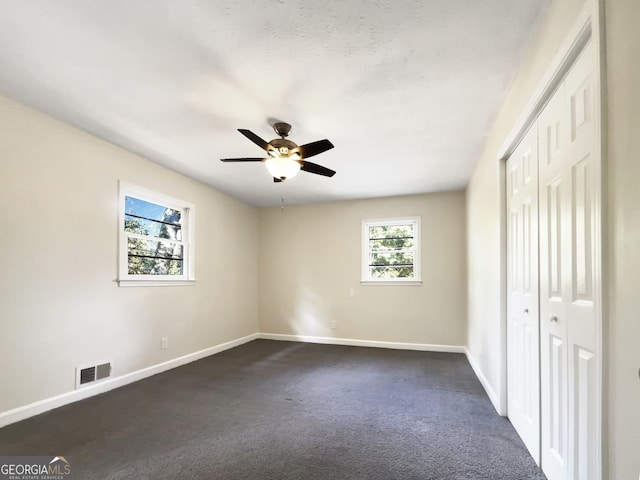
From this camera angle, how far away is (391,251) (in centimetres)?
544

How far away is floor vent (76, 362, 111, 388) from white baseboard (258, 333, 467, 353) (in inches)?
118

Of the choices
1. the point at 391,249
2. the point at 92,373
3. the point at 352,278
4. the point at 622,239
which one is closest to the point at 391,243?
the point at 391,249

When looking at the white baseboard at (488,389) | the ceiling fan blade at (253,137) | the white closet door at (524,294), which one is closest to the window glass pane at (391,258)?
the white baseboard at (488,389)

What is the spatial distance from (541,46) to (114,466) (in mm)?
3429

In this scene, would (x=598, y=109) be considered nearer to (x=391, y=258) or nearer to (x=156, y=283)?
(x=156, y=283)

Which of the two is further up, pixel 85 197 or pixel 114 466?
pixel 85 197

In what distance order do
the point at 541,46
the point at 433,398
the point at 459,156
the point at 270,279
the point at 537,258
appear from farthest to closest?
the point at 270,279 < the point at 459,156 < the point at 433,398 < the point at 537,258 < the point at 541,46

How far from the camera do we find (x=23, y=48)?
1.93 meters

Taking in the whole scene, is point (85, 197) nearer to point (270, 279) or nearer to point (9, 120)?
point (9, 120)

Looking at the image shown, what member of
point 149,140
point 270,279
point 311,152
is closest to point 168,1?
point 311,152

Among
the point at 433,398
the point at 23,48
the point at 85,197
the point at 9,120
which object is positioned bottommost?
the point at 433,398

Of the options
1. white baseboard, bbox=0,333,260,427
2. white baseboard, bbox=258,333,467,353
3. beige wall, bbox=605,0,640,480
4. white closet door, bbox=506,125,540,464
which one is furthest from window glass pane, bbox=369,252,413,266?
beige wall, bbox=605,0,640,480

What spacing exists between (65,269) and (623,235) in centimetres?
372

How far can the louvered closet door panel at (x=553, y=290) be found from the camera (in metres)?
1.57
